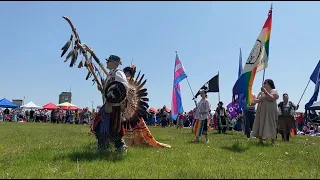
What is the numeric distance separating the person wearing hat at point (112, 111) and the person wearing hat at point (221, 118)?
1447cm

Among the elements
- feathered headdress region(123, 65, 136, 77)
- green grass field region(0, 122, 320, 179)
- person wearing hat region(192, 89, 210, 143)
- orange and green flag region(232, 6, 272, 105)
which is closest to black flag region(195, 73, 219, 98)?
person wearing hat region(192, 89, 210, 143)

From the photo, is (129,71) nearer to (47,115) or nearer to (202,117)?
(202,117)

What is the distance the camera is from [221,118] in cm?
2248

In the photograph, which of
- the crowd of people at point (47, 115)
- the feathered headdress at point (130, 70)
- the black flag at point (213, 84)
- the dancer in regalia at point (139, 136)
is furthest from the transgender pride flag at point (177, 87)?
the crowd of people at point (47, 115)

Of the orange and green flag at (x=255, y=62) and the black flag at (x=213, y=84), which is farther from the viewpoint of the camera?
the black flag at (x=213, y=84)

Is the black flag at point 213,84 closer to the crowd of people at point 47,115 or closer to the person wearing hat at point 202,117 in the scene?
the person wearing hat at point 202,117

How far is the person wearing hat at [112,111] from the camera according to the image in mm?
7398

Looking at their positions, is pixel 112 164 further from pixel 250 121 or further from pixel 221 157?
pixel 250 121

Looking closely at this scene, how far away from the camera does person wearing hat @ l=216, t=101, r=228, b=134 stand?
21906 millimetres

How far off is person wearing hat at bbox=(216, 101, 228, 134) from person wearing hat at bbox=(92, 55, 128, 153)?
1447 cm

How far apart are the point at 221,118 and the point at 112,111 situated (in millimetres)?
15540

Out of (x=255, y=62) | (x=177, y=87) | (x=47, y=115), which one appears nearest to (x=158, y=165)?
(x=255, y=62)

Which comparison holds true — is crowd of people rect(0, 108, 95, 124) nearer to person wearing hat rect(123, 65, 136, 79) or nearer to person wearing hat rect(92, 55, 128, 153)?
person wearing hat rect(123, 65, 136, 79)

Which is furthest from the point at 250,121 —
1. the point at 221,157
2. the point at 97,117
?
the point at 97,117
